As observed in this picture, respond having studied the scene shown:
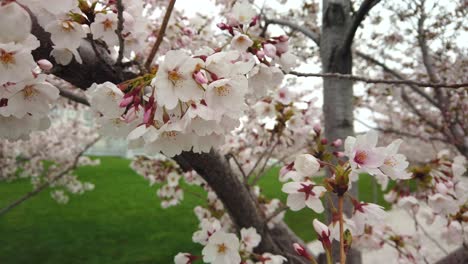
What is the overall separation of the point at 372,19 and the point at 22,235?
18.1ft

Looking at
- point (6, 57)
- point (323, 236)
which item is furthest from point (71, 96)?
point (323, 236)

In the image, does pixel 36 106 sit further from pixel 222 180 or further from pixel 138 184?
pixel 138 184

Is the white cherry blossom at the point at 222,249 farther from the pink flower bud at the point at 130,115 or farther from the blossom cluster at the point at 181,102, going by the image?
the pink flower bud at the point at 130,115

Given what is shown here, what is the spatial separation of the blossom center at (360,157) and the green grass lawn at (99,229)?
4.04m

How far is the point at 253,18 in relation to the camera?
50.4 inches

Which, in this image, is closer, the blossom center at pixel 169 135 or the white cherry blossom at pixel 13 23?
the white cherry blossom at pixel 13 23

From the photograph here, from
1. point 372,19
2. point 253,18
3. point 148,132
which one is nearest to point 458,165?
point 253,18

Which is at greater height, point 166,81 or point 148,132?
point 166,81

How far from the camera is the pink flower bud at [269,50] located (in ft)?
3.88

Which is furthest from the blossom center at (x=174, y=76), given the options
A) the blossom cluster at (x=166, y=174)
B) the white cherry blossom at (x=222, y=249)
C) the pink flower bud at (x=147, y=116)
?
the blossom cluster at (x=166, y=174)

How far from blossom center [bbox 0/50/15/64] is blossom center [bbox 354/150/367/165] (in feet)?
2.69

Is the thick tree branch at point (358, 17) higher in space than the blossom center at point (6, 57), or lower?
higher

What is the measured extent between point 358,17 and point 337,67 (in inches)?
15.9

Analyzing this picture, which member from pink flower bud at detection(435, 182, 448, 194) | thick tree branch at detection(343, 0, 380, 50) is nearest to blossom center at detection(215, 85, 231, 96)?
thick tree branch at detection(343, 0, 380, 50)
